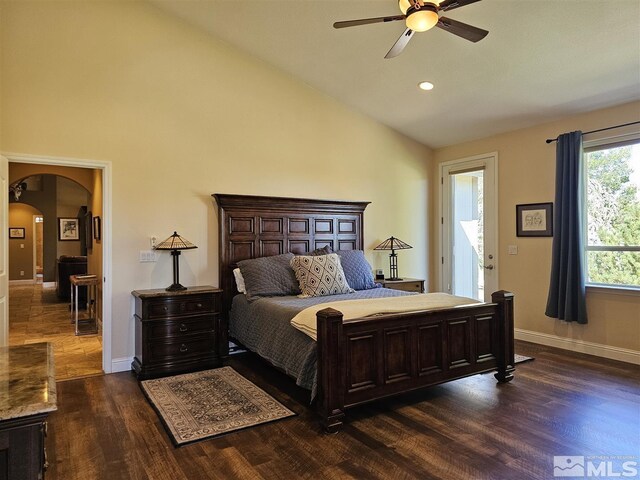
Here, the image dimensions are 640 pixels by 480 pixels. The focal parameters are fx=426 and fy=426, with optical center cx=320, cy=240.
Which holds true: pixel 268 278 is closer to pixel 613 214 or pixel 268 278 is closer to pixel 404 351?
pixel 404 351

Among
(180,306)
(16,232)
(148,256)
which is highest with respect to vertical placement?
(16,232)

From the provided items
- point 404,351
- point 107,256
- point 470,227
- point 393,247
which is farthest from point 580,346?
point 107,256

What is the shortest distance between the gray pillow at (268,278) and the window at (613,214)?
131 inches

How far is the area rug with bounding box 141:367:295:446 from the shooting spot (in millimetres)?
2914

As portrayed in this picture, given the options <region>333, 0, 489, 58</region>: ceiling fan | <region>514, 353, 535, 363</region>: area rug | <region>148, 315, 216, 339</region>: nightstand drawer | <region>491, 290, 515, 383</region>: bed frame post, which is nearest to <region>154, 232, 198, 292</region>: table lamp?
<region>148, 315, 216, 339</region>: nightstand drawer

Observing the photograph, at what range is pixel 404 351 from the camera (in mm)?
3266

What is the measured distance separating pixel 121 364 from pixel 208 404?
150 centimetres

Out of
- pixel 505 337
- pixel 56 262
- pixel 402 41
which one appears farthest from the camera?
pixel 56 262

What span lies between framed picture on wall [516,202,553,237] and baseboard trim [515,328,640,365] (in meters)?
1.22

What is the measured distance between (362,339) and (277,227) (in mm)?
2387

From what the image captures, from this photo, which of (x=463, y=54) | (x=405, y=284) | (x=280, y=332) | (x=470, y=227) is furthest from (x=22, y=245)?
(x=463, y=54)

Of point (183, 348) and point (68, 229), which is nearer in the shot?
point (183, 348)

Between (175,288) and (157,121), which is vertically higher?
(157,121)

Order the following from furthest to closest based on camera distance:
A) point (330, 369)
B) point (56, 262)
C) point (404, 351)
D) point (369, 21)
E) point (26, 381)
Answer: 1. point (56, 262)
2. point (404, 351)
3. point (330, 369)
4. point (369, 21)
5. point (26, 381)
